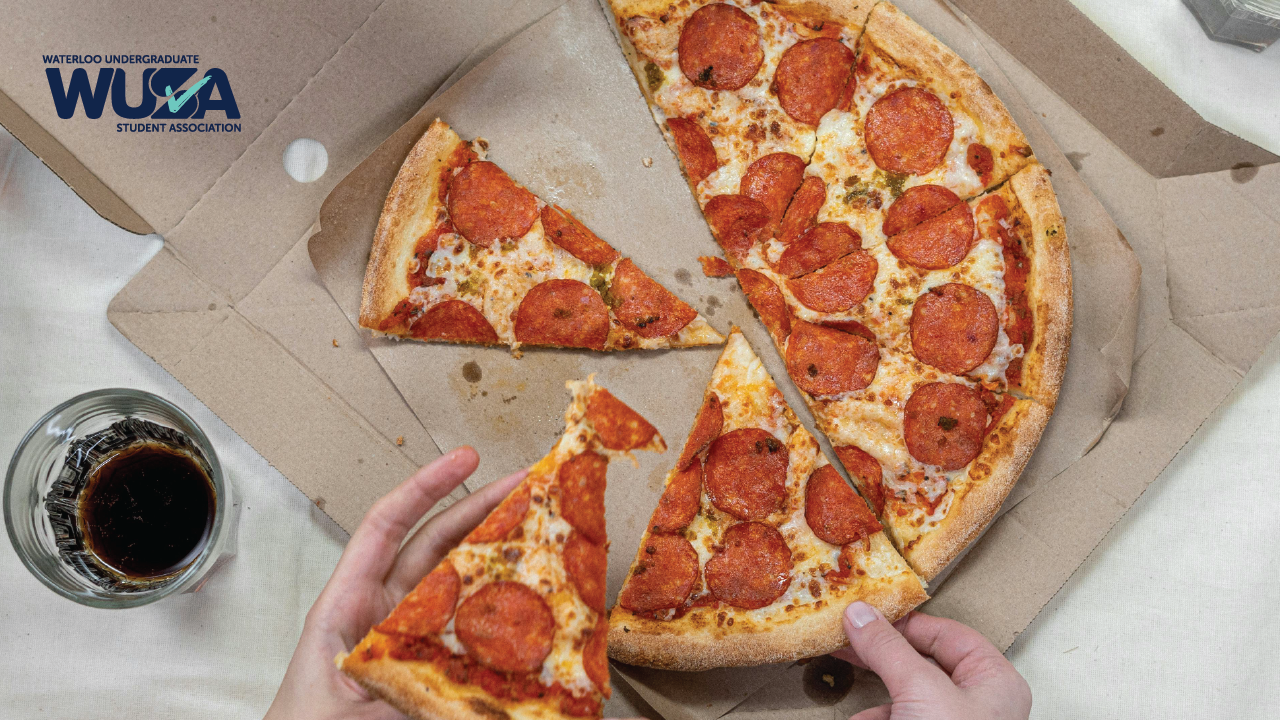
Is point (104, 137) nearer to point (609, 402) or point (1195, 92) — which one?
point (609, 402)

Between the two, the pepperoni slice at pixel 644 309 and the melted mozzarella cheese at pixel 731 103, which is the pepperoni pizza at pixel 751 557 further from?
the melted mozzarella cheese at pixel 731 103

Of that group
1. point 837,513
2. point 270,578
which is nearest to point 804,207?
point 837,513

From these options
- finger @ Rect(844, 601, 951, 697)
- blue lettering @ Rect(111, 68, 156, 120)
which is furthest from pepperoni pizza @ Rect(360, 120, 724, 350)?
finger @ Rect(844, 601, 951, 697)

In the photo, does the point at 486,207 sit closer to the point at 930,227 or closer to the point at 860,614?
the point at 930,227

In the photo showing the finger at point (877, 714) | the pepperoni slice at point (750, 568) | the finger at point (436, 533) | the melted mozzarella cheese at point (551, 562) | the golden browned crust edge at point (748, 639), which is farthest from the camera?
the pepperoni slice at point (750, 568)

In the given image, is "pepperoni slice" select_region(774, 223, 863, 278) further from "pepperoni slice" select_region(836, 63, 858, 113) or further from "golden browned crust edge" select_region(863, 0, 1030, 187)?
"golden browned crust edge" select_region(863, 0, 1030, 187)

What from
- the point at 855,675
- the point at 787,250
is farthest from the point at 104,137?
the point at 855,675

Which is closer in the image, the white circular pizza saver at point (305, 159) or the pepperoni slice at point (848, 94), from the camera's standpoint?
the white circular pizza saver at point (305, 159)

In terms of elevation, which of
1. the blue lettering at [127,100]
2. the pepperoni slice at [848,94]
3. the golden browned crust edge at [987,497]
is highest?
the blue lettering at [127,100]

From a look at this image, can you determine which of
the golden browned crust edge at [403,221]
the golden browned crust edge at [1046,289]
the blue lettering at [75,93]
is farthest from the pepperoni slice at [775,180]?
the blue lettering at [75,93]
